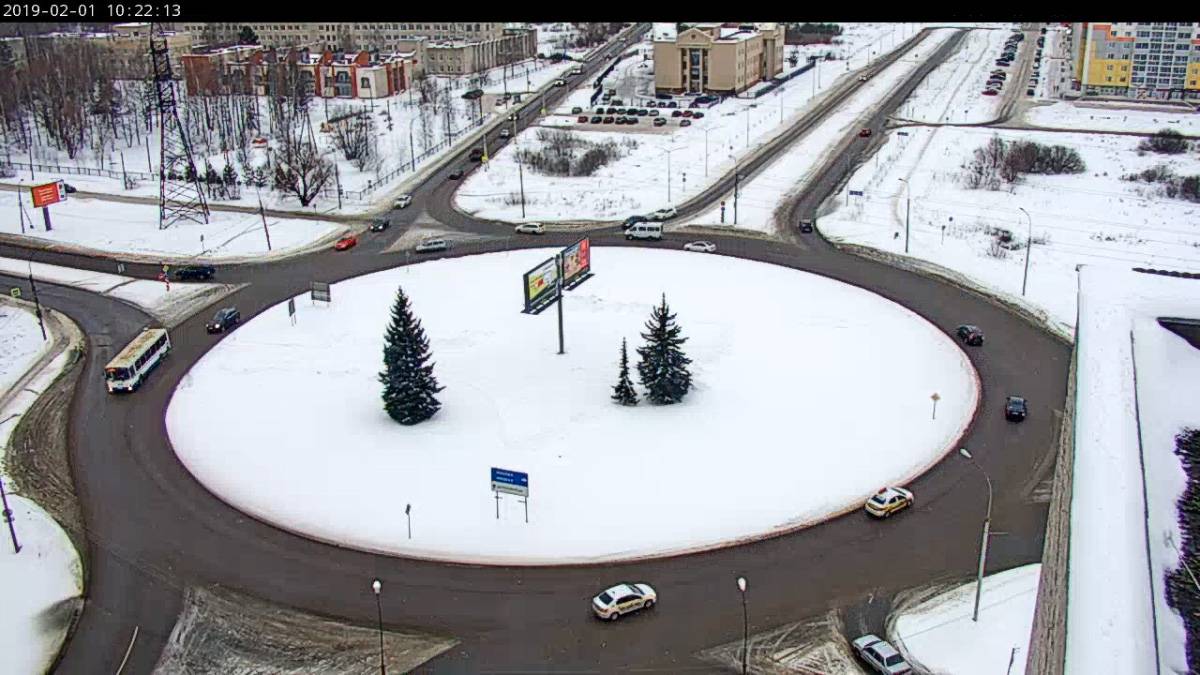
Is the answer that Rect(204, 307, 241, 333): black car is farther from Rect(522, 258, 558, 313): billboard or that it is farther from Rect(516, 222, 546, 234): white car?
Rect(516, 222, 546, 234): white car

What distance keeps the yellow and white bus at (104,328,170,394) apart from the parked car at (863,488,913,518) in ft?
65.2

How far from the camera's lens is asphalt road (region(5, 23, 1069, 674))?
1736 cm

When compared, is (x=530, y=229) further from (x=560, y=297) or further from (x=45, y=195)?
(x=45, y=195)

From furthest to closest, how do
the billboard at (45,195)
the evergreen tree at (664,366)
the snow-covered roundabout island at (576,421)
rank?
the billboard at (45,195)
the evergreen tree at (664,366)
the snow-covered roundabout island at (576,421)

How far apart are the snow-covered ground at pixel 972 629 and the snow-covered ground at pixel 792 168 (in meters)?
24.8

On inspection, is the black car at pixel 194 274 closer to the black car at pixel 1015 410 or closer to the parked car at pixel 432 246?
the parked car at pixel 432 246

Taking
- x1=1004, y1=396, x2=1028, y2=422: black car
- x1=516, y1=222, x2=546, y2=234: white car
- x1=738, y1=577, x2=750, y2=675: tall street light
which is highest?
x1=516, y1=222, x2=546, y2=234: white car

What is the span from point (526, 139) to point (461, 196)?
42.7 feet

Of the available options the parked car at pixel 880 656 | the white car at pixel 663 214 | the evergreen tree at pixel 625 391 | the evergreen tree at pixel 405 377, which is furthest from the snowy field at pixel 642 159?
the parked car at pixel 880 656

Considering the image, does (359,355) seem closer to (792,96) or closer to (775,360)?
(775,360)

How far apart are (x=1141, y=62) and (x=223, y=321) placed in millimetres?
64206

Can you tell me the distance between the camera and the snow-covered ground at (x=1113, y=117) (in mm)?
60344

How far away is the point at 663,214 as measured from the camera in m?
43.6
